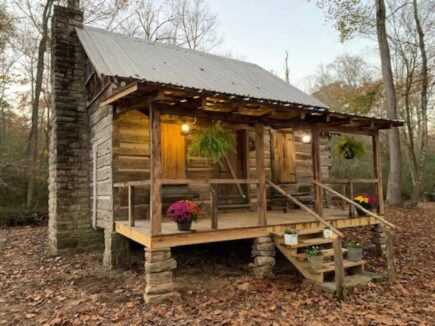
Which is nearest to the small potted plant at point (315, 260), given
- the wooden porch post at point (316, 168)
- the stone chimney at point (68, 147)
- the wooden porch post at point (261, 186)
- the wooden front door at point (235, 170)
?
the wooden porch post at point (261, 186)

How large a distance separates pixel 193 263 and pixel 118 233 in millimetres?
1775

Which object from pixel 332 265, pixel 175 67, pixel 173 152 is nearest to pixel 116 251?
pixel 173 152

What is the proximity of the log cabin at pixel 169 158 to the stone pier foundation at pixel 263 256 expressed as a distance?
0.02m

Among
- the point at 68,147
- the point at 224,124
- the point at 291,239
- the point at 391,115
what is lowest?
the point at 291,239

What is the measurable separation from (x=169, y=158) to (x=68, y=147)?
2829 mm

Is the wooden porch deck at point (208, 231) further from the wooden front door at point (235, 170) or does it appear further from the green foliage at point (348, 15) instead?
the green foliage at point (348, 15)

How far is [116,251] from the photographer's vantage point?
7016 mm

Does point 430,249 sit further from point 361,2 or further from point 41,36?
point 41,36

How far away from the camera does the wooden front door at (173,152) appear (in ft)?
26.5

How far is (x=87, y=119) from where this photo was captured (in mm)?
9070

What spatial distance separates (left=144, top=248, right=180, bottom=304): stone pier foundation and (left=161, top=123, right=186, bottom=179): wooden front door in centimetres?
307

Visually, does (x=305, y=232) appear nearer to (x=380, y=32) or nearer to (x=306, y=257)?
(x=306, y=257)

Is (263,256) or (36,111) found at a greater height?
(36,111)

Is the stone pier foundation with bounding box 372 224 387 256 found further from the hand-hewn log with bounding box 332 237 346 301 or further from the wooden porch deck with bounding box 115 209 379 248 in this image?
the hand-hewn log with bounding box 332 237 346 301
